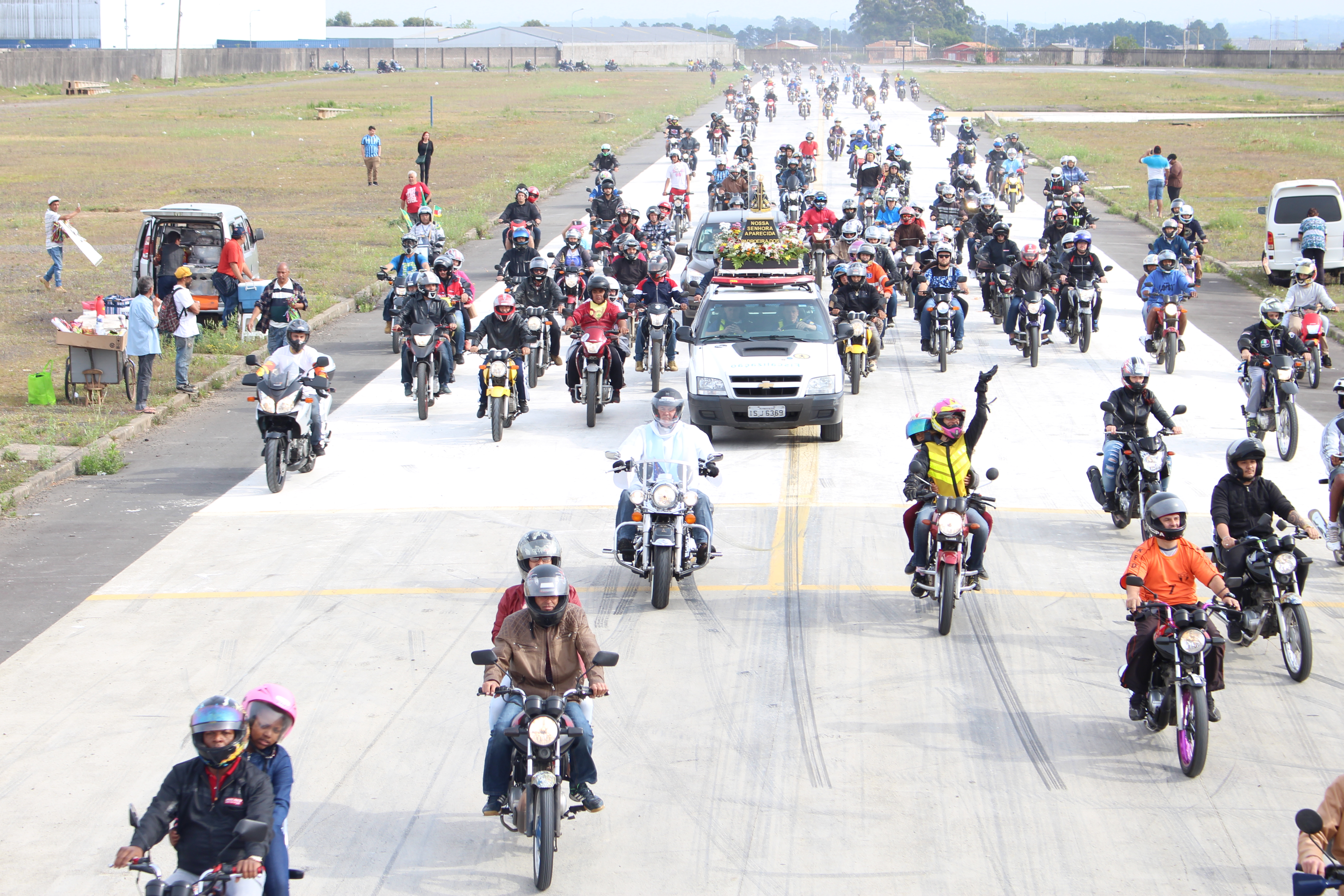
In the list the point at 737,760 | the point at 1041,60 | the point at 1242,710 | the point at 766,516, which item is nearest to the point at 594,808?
the point at 737,760

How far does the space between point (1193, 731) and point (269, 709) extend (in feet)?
17.6

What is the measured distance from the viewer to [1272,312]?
1791cm

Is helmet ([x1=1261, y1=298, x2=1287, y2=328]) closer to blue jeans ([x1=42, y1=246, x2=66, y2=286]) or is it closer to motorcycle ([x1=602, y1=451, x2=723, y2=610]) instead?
motorcycle ([x1=602, y1=451, x2=723, y2=610])

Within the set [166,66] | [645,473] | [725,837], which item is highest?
[166,66]

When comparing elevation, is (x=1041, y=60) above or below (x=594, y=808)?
above

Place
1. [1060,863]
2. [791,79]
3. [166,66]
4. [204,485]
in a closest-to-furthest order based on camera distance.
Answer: [1060,863] → [204,485] → [166,66] → [791,79]

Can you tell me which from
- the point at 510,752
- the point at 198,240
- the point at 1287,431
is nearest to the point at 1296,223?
the point at 1287,431

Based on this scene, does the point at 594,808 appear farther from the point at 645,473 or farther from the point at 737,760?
the point at 645,473

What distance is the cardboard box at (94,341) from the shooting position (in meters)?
19.6

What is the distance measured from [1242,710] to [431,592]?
20.8ft

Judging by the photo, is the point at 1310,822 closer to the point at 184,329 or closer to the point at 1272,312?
the point at 1272,312

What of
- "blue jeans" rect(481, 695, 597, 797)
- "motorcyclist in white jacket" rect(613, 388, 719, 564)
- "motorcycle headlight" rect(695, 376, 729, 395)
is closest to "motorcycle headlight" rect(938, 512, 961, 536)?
"motorcyclist in white jacket" rect(613, 388, 719, 564)

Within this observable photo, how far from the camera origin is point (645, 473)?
12562 millimetres

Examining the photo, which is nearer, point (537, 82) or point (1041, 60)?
point (537, 82)
